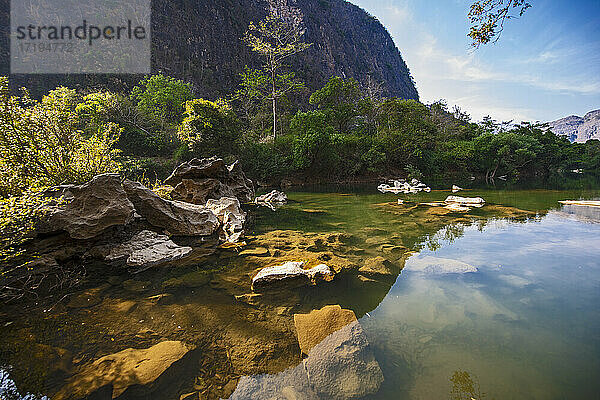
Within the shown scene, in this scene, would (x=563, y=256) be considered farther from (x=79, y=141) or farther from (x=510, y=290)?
(x=79, y=141)

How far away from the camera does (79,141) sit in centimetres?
646

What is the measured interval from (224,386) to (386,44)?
12124cm

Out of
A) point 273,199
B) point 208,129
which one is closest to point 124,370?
point 273,199

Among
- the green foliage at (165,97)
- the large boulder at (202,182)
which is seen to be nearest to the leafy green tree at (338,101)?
the green foliage at (165,97)

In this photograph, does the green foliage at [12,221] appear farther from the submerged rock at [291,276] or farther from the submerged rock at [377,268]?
the submerged rock at [377,268]

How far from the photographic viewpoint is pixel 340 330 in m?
2.57

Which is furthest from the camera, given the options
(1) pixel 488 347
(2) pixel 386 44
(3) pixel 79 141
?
(2) pixel 386 44

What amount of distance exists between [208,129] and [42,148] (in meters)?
14.7

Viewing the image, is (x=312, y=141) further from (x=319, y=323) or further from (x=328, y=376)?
(x=328, y=376)

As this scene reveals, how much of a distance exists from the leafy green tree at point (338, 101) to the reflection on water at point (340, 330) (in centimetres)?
2746

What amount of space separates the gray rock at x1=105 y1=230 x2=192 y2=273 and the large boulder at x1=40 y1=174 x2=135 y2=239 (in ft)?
1.86

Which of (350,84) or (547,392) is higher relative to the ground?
(350,84)

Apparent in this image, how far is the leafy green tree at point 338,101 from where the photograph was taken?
29.9 metres

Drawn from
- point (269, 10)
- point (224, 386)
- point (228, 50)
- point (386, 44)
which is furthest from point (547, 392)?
point (386, 44)
